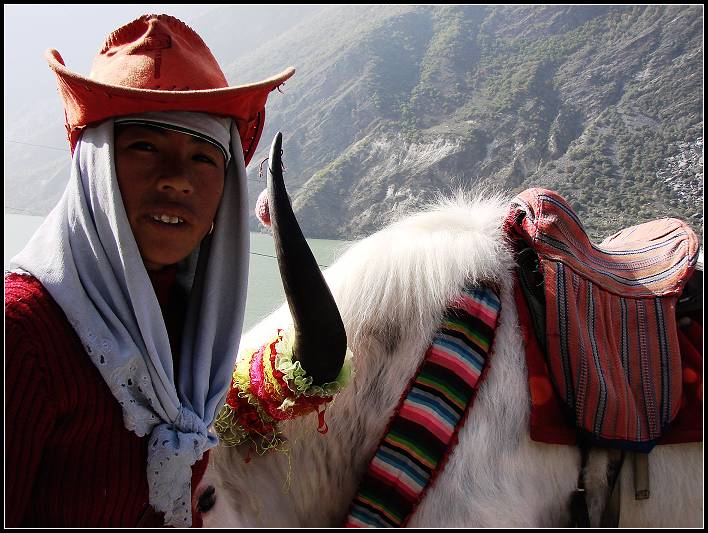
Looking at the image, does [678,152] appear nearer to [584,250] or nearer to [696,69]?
[696,69]

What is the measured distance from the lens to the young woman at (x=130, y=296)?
2.56 ft

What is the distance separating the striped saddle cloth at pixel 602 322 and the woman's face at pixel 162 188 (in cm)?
89

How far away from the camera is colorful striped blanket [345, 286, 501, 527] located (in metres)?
1.20

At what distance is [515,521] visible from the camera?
123 cm

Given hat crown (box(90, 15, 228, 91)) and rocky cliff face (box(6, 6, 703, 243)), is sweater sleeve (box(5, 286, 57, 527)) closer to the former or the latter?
hat crown (box(90, 15, 228, 91))

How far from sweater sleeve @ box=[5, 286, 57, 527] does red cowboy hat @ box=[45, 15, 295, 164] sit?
378 mm

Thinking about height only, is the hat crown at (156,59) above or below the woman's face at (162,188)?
above

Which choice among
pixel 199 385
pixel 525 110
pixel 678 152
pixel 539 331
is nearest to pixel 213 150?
pixel 199 385

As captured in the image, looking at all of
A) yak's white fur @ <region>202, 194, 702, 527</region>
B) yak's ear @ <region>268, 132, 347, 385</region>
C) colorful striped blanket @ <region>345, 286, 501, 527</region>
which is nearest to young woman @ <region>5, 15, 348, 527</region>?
yak's ear @ <region>268, 132, 347, 385</region>

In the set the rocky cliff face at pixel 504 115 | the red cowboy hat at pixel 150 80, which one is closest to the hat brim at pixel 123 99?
the red cowboy hat at pixel 150 80

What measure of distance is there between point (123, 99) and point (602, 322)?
1.24 m

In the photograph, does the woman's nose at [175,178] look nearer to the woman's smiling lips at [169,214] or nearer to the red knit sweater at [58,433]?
the woman's smiling lips at [169,214]

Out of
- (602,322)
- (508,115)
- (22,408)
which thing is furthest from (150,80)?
(508,115)

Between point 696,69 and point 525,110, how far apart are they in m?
2.73
